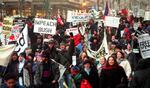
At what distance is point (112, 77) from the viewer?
11.4 metres

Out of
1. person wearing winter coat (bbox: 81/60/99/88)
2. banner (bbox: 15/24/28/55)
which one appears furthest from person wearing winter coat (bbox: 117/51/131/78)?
banner (bbox: 15/24/28/55)

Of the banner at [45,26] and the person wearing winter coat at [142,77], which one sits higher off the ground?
the banner at [45,26]

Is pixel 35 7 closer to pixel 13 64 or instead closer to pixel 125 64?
pixel 13 64

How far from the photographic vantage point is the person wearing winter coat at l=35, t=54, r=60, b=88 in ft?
41.1

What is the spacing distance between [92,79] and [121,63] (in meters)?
0.97

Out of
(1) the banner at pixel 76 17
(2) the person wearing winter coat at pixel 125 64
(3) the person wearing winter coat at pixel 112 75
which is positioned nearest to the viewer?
(3) the person wearing winter coat at pixel 112 75

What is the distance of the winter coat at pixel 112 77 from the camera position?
1143cm

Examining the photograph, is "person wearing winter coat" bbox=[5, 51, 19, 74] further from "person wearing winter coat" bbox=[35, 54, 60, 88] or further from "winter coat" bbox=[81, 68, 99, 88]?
"winter coat" bbox=[81, 68, 99, 88]

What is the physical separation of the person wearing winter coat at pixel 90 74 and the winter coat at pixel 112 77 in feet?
1.50

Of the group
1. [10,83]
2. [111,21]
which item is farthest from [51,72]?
[111,21]

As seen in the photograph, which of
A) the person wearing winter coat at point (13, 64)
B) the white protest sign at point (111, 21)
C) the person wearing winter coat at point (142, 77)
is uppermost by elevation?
the white protest sign at point (111, 21)

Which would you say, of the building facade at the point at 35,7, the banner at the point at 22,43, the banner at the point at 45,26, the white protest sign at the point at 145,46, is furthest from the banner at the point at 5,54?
the building facade at the point at 35,7

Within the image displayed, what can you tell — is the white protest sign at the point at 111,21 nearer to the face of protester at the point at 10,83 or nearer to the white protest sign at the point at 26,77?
the white protest sign at the point at 26,77

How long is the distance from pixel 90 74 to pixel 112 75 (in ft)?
2.32
